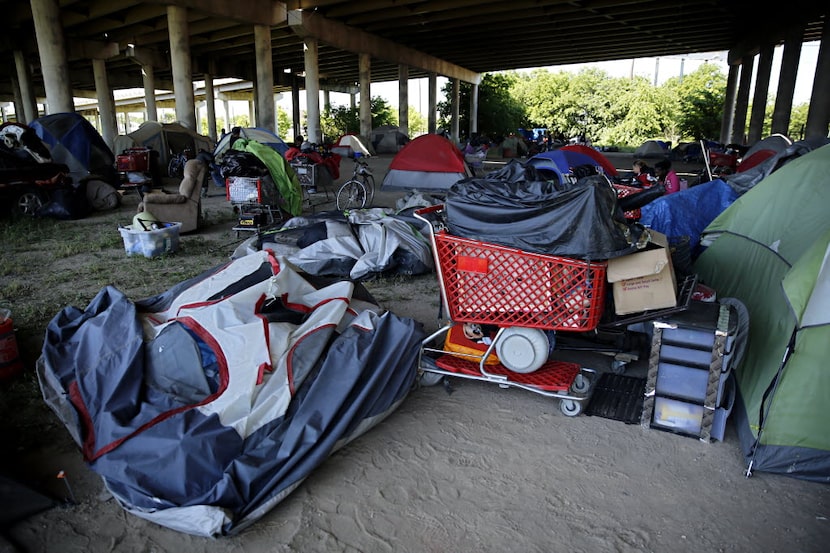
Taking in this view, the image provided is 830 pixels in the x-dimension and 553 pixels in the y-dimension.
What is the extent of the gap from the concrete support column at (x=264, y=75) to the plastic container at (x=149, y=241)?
551 inches

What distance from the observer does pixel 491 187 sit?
342 cm

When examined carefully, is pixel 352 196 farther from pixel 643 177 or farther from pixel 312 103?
pixel 312 103

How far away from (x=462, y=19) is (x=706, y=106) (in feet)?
70.4

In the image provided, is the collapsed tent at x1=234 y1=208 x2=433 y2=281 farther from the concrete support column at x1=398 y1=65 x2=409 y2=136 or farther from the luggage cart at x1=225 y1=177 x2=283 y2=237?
the concrete support column at x1=398 y1=65 x2=409 y2=136

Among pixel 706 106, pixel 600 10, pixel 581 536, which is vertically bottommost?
pixel 581 536

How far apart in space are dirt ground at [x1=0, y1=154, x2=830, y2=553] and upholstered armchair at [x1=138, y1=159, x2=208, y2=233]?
16.0 ft

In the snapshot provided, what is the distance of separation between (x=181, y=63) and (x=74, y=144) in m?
7.31

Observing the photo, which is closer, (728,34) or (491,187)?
(491,187)

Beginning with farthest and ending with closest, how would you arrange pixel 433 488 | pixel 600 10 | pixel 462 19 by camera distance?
pixel 462 19 → pixel 600 10 → pixel 433 488

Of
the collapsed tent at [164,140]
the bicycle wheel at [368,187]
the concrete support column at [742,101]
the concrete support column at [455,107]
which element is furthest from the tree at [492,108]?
the bicycle wheel at [368,187]

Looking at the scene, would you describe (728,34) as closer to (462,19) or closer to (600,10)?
(600,10)

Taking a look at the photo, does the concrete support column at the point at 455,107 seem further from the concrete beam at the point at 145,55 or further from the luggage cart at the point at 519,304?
the luggage cart at the point at 519,304

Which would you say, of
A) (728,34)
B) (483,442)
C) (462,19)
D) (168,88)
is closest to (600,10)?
(462,19)

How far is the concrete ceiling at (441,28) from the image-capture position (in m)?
19.2
